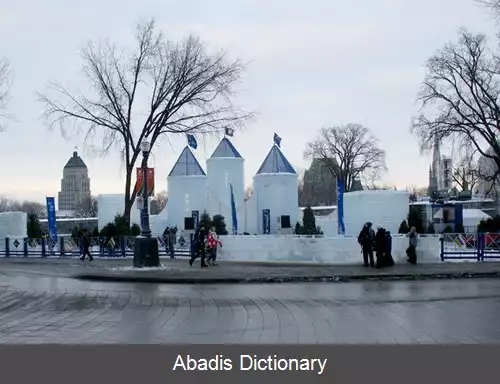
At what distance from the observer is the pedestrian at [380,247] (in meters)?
23.5

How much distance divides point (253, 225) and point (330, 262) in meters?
32.2

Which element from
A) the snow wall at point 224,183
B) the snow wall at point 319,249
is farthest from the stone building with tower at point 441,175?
Answer: the snow wall at point 319,249

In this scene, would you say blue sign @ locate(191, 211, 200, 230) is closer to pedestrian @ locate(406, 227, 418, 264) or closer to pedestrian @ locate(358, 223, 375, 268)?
pedestrian @ locate(406, 227, 418, 264)

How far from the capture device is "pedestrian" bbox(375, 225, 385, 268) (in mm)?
23484

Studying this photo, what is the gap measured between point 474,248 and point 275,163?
30.4 meters

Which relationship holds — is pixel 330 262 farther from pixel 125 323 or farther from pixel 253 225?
pixel 253 225

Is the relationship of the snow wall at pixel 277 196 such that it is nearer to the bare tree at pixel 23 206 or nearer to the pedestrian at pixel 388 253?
the pedestrian at pixel 388 253

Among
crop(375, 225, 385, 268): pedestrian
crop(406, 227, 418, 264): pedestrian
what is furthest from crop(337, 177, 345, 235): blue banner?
crop(375, 225, 385, 268): pedestrian

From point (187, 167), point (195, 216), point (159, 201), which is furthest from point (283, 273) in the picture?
point (159, 201)

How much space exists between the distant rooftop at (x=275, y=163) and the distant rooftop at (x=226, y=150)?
3.00m
